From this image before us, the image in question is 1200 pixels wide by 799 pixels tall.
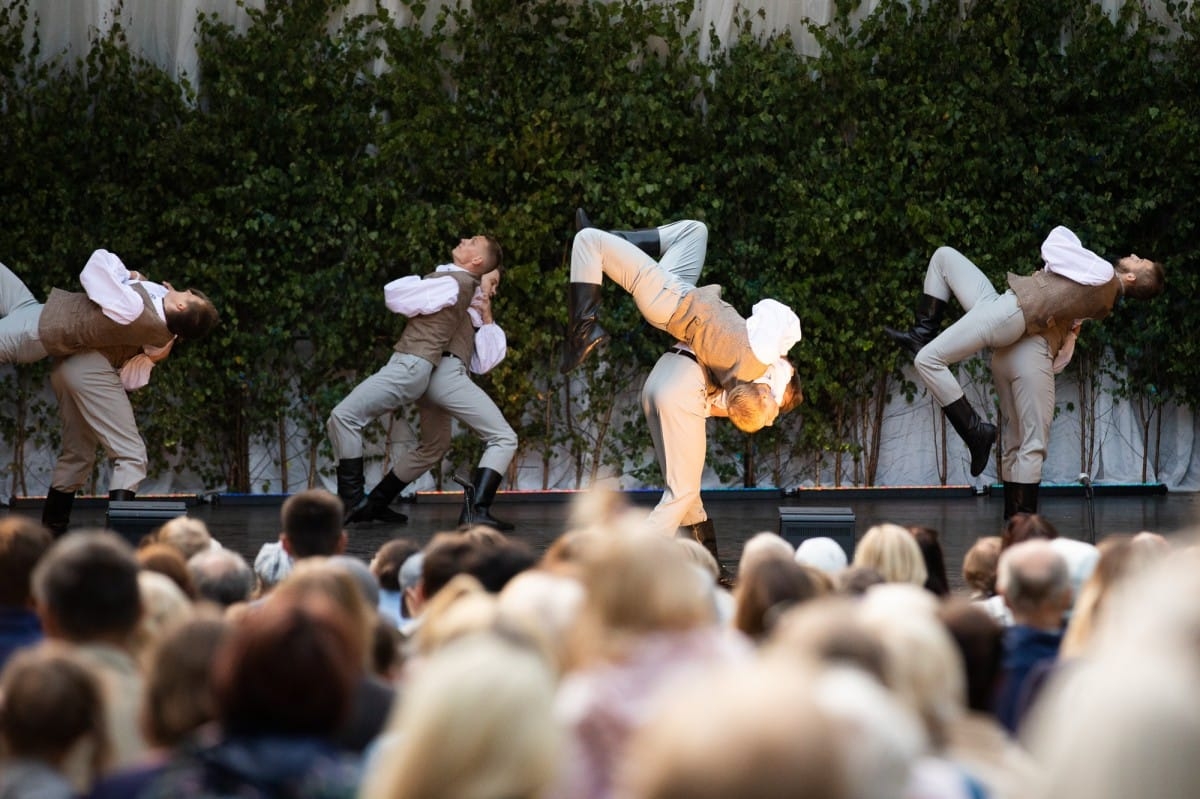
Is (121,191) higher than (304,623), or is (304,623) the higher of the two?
(121,191)

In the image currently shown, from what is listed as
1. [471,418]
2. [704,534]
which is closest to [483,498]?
[471,418]

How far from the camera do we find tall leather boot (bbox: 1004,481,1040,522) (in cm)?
768

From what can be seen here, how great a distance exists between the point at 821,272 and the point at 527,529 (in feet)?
10.2

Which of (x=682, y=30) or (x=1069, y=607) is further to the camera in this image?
(x=682, y=30)

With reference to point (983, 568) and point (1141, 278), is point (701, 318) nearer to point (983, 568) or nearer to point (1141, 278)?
point (983, 568)

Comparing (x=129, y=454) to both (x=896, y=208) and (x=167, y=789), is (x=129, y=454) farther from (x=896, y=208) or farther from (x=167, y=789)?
(x=167, y=789)

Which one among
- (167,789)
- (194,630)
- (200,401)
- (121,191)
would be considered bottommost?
(167,789)

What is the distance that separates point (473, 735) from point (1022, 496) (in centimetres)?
640

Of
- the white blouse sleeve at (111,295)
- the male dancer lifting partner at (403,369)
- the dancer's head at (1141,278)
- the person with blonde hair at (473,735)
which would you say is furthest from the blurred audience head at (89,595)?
the dancer's head at (1141,278)

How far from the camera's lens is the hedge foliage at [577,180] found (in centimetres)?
920

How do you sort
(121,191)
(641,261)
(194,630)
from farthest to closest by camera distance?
(121,191), (641,261), (194,630)

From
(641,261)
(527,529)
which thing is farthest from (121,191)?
(641,261)

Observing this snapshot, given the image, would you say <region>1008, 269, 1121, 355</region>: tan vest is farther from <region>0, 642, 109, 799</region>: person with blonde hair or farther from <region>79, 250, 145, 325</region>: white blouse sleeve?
<region>0, 642, 109, 799</region>: person with blonde hair

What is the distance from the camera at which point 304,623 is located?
201 cm
